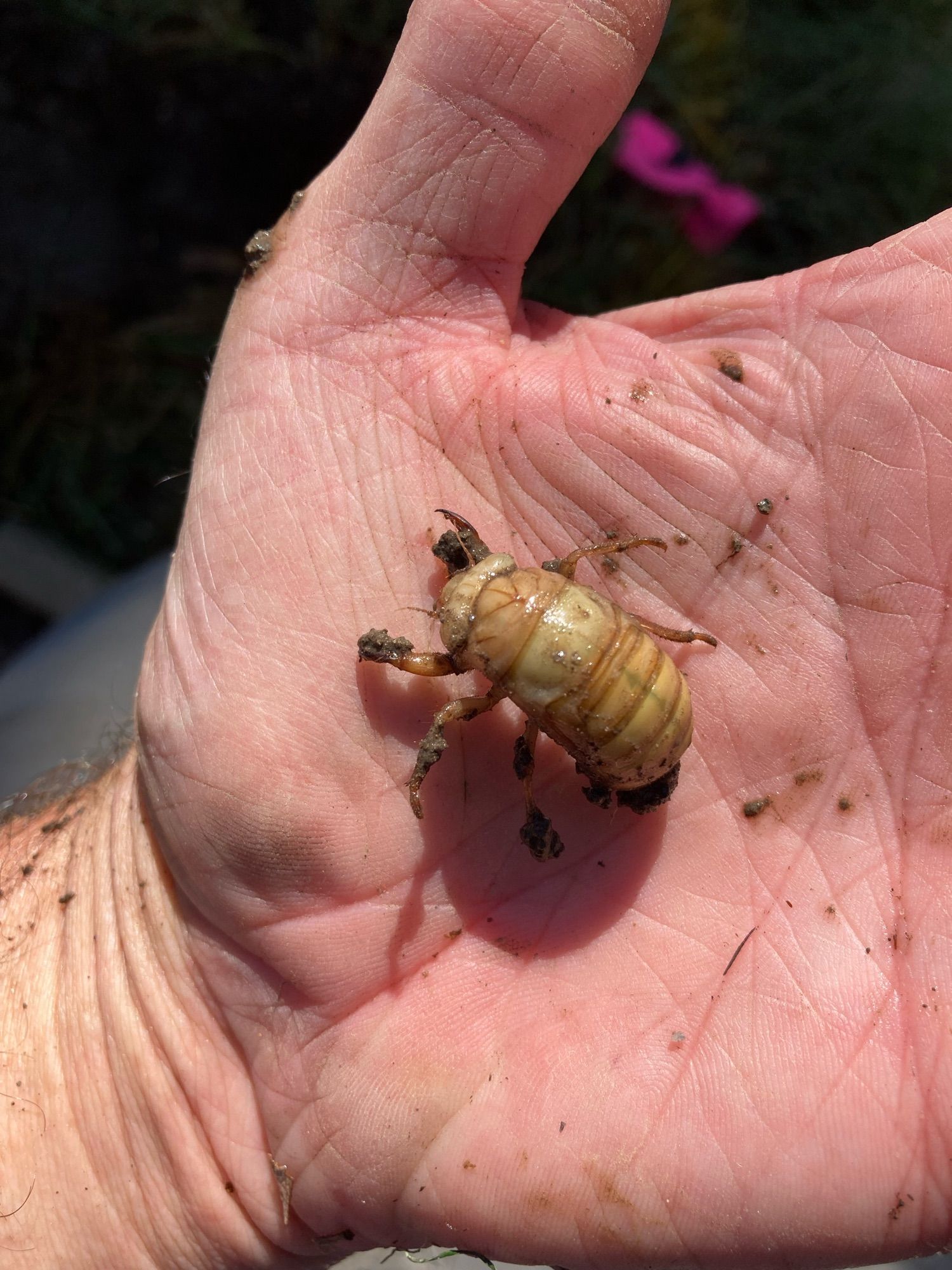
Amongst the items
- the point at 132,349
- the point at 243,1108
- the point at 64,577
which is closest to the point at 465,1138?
the point at 243,1108

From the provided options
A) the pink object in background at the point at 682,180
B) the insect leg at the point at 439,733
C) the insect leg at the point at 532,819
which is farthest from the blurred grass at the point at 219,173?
the insect leg at the point at 532,819

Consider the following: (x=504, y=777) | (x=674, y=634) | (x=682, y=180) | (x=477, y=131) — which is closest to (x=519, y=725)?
(x=504, y=777)

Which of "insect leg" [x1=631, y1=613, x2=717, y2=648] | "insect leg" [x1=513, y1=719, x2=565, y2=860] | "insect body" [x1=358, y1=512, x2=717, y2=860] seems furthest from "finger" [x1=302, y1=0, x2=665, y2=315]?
"insect leg" [x1=513, y1=719, x2=565, y2=860]

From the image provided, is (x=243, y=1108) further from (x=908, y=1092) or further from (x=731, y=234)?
(x=731, y=234)

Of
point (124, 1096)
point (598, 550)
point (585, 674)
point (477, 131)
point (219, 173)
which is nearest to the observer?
point (585, 674)

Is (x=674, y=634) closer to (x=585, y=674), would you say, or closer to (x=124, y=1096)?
(x=585, y=674)

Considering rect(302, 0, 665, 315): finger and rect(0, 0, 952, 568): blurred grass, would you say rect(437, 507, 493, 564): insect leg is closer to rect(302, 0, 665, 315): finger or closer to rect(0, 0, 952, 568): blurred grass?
rect(302, 0, 665, 315): finger
